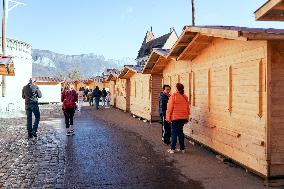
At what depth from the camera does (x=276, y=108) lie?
23.1ft

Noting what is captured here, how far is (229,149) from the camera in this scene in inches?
350

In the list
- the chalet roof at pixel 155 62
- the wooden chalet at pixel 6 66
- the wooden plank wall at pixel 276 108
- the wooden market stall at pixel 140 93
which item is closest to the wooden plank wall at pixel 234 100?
the wooden plank wall at pixel 276 108

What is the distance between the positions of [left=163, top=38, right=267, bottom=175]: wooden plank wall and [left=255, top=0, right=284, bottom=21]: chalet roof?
0.77 m

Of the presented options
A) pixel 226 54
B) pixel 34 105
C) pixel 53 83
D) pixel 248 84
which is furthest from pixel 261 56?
pixel 53 83

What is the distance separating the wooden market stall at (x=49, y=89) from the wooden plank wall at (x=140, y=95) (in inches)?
791

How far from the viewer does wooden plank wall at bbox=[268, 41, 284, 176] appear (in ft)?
23.0

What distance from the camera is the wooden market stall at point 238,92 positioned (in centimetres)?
700

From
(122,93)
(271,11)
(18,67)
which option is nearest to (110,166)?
(271,11)

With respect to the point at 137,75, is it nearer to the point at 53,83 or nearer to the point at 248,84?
the point at 248,84

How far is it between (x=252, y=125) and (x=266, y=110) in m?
0.77

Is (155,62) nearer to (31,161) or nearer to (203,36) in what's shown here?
(203,36)

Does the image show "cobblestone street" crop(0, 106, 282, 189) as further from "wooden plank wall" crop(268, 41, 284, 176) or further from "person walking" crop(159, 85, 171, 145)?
"wooden plank wall" crop(268, 41, 284, 176)

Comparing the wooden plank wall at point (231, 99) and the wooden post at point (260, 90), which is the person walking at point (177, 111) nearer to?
the wooden plank wall at point (231, 99)

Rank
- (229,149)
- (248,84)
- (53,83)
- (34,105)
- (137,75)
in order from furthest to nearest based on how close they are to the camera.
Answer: (53,83) → (137,75) → (34,105) → (229,149) → (248,84)
